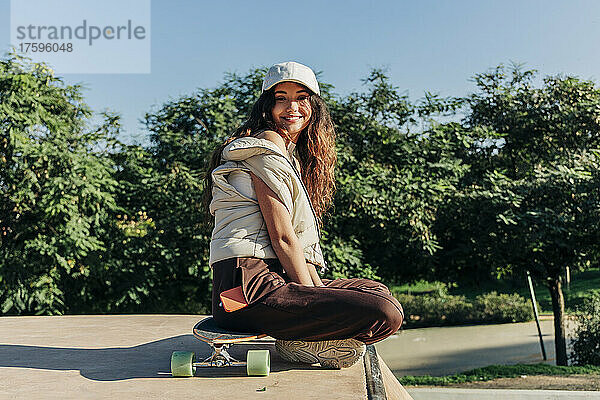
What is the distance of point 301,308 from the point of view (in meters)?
2.50

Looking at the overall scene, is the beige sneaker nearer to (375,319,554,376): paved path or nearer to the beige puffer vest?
the beige puffer vest

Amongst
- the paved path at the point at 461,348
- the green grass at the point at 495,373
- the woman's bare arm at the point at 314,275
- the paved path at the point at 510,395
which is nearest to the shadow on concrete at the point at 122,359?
the woman's bare arm at the point at 314,275

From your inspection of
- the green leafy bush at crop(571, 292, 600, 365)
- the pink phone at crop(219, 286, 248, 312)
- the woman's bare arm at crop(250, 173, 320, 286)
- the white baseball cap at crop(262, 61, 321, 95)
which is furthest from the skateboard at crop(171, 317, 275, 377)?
the green leafy bush at crop(571, 292, 600, 365)

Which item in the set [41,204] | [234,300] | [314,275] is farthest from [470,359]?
[234,300]

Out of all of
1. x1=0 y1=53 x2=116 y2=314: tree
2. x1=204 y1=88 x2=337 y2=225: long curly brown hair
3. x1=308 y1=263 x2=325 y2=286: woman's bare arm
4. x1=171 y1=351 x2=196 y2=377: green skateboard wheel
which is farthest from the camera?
x1=0 y1=53 x2=116 y2=314: tree

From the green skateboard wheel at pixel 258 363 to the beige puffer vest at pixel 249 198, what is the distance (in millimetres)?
405

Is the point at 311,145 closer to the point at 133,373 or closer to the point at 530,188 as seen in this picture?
the point at 133,373

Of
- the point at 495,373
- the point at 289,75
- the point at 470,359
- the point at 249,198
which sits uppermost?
the point at 289,75

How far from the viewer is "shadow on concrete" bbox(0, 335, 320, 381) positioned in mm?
2768

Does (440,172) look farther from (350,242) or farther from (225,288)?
(225,288)

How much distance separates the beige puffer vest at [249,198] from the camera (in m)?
2.64

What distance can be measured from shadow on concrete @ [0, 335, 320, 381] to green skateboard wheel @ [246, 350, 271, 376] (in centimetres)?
8

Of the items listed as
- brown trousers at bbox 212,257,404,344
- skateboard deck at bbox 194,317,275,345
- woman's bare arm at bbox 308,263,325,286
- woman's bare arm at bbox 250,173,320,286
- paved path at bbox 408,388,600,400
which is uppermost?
woman's bare arm at bbox 250,173,320,286

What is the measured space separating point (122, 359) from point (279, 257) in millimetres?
1134
